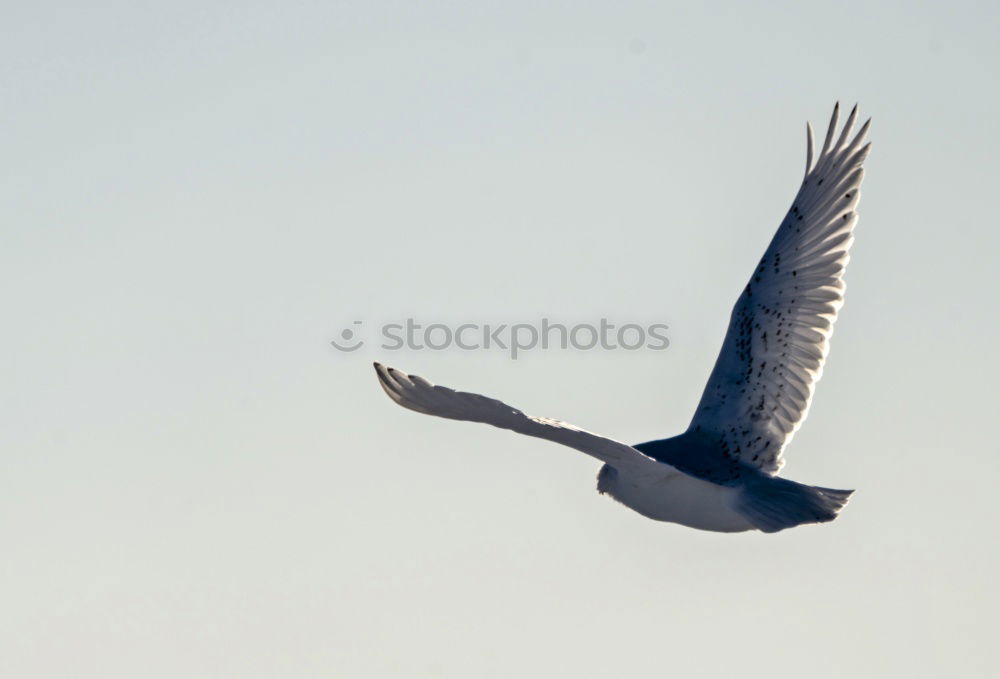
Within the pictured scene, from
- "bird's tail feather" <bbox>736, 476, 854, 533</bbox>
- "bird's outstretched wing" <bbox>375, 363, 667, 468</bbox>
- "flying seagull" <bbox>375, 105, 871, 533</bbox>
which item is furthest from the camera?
"flying seagull" <bbox>375, 105, 871, 533</bbox>

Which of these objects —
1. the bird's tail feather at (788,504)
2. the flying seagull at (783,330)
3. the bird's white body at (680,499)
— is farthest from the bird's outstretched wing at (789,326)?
the bird's white body at (680,499)

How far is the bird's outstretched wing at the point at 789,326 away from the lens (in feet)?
58.8

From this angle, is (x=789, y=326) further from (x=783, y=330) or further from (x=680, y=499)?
(x=680, y=499)

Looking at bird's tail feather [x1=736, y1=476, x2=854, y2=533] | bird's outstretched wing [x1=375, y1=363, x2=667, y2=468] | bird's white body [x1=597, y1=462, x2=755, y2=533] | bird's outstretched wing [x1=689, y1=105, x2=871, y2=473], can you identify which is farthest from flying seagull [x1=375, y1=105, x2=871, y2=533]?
bird's outstretched wing [x1=375, y1=363, x2=667, y2=468]

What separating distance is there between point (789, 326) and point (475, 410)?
6.19 meters

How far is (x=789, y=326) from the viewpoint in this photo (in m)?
18.0

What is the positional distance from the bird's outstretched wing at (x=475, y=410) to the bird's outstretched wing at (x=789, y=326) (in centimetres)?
450

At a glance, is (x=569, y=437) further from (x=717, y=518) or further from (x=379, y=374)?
(x=717, y=518)

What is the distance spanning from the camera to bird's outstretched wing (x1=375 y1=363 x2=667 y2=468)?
12.6 metres

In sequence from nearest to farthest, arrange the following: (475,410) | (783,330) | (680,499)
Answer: (475,410) → (680,499) → (783,330)

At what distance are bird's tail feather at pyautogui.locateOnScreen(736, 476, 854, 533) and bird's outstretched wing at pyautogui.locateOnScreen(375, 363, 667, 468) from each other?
2.88 m

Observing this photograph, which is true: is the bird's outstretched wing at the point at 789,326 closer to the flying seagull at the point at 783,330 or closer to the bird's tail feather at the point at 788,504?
the flying seagull at the point at 783,330

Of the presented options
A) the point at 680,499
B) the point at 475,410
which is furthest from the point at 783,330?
the point at 475,410

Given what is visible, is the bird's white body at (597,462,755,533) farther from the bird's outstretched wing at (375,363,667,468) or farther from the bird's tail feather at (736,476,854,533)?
the bird's outstretched wing at (375,363,667,468)
